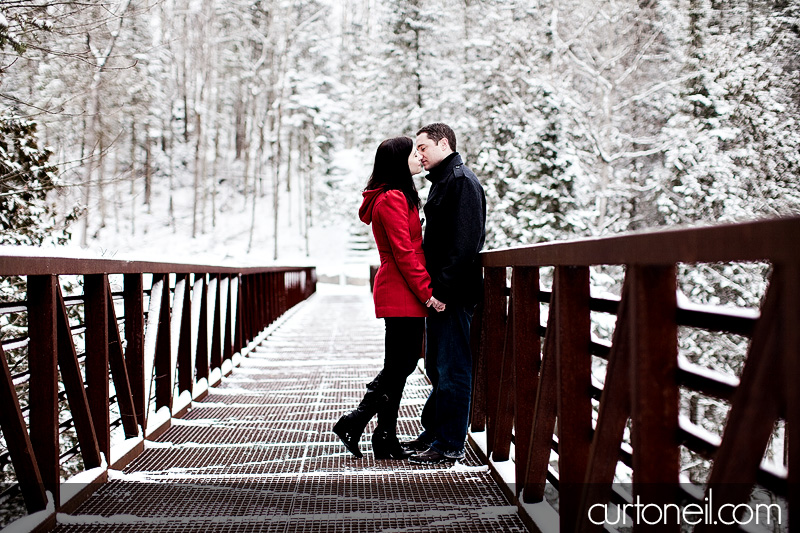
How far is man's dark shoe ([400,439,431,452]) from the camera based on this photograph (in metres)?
3.69

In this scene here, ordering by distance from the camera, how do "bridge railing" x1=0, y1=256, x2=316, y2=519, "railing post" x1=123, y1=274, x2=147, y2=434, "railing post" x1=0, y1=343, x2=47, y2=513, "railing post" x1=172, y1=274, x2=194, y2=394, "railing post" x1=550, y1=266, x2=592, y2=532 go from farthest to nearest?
"railing post" x1=172, y1=274, x2=194, y2=394 < "railing post" x1=123, y1=274, x2=147, y2=434 < "bridge railing" x1=0, y1=256, x2=316, y2=519 < "railing post" x1=0, y1=343, x2=47, y2=513 < "railing post" x1=550, y1=266, x2=592, y2=532

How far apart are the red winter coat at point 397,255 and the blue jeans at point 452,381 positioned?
0.48ft

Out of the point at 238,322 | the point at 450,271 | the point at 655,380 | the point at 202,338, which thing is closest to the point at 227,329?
the point at 238,322

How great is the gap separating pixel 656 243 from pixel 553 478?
1408mm

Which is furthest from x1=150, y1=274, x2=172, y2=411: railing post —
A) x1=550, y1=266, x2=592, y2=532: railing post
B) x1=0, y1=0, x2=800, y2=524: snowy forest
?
x1=0, y1=0, x2=800, y2=524: snowy forest

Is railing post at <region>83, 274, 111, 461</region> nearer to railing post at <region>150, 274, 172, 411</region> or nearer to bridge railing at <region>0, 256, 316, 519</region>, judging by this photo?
bridge railing at <region>0, 256, 316, 519</region>

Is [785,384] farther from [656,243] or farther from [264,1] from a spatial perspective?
[264,1]

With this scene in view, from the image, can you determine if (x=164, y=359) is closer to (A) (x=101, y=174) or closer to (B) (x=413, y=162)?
(B) (x=413, y=162)

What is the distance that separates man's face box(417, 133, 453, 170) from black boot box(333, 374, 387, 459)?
1169 millimetres

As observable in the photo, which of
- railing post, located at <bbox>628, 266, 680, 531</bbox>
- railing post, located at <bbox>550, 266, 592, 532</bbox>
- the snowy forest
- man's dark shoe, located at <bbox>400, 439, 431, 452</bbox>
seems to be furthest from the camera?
the snowy forest

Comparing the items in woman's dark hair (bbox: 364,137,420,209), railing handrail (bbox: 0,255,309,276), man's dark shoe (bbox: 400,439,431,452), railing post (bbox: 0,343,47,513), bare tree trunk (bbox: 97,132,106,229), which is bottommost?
man's dark shoe (bbox: 400,439,431,452)

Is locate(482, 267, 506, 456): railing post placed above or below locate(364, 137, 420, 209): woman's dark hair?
below

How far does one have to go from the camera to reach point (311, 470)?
3367 mm

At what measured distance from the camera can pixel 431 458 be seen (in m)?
3.45
